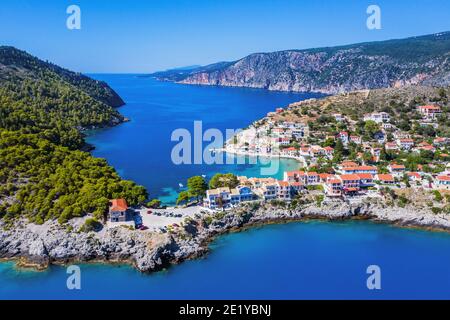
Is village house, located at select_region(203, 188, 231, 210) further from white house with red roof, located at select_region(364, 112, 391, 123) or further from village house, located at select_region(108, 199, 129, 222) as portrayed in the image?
white house with red roof, located at select_region(364, 112, 391, 123)

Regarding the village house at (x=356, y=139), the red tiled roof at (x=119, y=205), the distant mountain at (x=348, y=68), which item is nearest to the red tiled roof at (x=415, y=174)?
the village house at (x=356, y=139)

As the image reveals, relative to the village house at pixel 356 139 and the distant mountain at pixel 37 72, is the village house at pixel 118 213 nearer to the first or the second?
the village house at pixel 356 139

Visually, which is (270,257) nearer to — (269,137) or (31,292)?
(31,292)

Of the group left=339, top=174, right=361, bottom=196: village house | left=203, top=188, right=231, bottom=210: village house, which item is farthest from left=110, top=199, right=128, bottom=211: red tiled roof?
left=339, top=174, right=361, bottom=196: village house

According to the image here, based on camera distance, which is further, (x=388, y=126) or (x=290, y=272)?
(x=388, y=126)

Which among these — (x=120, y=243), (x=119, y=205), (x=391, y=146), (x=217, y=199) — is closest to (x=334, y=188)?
(x=217, y=199)

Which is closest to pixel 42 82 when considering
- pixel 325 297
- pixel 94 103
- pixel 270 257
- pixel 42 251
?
pixel 94 103

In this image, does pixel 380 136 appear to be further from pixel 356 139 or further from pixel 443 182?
pixel 443 182
